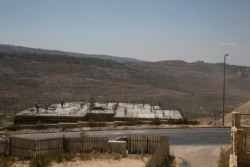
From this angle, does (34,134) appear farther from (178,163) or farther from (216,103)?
(216,103)

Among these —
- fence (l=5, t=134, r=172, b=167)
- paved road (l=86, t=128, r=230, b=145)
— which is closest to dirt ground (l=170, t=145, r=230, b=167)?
fence (l=5, t=134, r=172, b=167)

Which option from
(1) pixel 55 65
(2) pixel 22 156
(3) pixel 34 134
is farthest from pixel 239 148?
(1) pixel 55 65

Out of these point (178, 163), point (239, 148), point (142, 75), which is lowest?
point (178, 163)

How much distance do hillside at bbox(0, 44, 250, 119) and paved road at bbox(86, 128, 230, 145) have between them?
1296 inches

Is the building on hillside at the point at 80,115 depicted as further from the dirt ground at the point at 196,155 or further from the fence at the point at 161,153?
the fence at the point at 161,153

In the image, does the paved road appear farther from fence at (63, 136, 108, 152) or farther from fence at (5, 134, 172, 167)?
fence at (63, 136, 108, 152)

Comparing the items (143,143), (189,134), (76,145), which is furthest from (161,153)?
(189,134)

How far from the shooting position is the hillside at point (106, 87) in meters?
93.7

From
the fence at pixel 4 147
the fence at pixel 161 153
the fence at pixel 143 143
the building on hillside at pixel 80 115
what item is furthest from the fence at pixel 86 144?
the building on hillside at pixel 80 115

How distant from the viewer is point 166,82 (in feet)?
475

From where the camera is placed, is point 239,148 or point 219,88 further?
point 219,88

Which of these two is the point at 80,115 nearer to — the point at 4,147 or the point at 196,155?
the point at 4,147

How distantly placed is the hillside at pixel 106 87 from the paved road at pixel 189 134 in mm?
32915

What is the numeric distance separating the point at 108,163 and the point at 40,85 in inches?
3356
